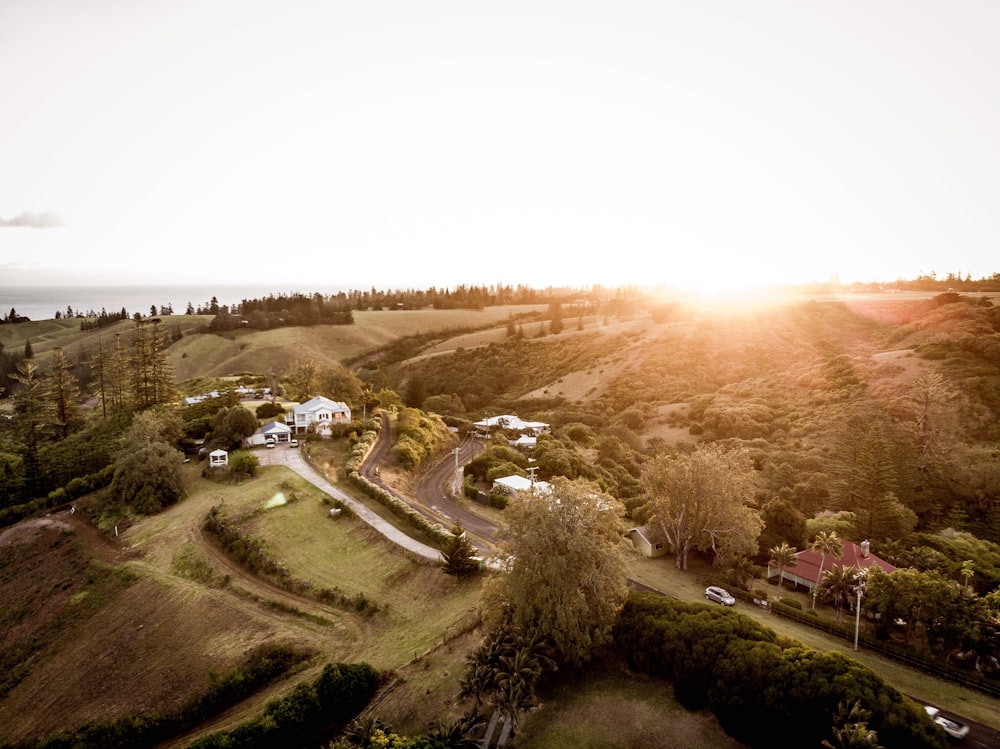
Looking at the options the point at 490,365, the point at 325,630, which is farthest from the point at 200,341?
the point at 325,630

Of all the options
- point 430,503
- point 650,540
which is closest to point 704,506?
point 650,540

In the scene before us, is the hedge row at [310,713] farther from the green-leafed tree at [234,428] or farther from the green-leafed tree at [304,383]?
the green-leafed tree at [304,383]

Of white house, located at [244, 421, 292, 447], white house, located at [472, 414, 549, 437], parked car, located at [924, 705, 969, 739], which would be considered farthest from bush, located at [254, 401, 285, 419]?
parked car, located at [924, 705, 969, 739]

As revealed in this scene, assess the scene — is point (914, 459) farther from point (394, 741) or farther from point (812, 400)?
point (394, 741)

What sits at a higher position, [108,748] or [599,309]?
[599,309]

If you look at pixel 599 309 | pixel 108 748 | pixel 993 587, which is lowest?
pixel 108 748

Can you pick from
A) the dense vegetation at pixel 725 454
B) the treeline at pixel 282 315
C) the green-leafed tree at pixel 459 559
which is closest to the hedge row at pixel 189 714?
the dense vegetation at pixel 725 454

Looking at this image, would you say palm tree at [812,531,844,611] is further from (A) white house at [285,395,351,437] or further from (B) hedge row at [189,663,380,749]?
(A) white house at [285,395,351,437]
